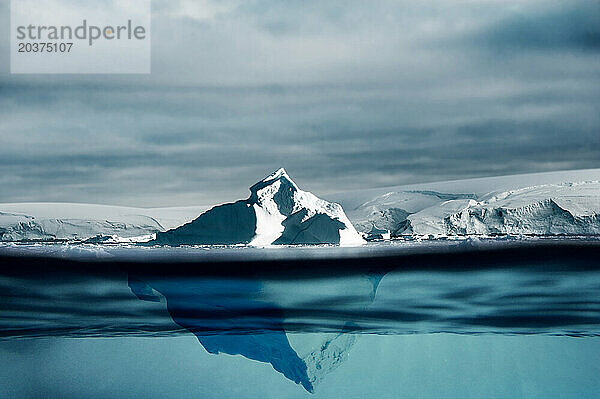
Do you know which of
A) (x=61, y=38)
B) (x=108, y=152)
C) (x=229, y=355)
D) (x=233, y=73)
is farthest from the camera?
(x=229, y=355)

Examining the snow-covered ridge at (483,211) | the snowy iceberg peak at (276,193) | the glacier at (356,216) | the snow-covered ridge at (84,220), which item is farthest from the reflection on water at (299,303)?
the snowy iceberg peak at (276,193)

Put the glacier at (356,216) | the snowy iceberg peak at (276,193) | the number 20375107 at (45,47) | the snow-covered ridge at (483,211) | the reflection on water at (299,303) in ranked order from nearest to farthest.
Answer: the number 20375107 at (45,47)
the snowy iceberg peak at (276,193)
the glacier at (356,216)
the snow-covered ridge at (483,211)
the reflection on water at (299,303)

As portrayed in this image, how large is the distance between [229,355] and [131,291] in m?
5.12

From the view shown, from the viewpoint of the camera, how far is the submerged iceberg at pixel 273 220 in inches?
356

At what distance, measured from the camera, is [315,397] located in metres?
17.3

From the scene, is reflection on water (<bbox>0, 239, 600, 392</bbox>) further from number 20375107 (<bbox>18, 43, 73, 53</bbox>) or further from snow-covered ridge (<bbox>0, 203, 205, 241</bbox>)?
number 20375107 (<bbox>18, 43, 73, 53</bbox>)

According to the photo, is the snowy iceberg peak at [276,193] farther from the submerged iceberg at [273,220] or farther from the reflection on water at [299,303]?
the reflection on water at [299,303]

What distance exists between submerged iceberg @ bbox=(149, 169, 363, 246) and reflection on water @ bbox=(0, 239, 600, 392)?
1.21 meters

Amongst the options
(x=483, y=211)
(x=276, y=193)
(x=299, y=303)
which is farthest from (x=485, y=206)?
(x=299, y=303)

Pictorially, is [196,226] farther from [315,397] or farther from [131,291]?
[315,397]

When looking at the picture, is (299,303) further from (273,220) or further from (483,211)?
(483,211)

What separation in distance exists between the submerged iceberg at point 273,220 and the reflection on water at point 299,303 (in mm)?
1208

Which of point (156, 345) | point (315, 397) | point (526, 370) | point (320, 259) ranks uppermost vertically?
point (320, 259)

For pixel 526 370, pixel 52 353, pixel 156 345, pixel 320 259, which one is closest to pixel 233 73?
pixel 320 259
